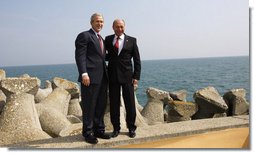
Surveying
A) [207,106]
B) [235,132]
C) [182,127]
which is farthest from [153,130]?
[207,106]

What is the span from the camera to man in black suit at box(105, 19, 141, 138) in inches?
147

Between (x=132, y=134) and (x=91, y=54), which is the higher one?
(x=91, y=54)

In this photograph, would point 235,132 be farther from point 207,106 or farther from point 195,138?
point 207,106

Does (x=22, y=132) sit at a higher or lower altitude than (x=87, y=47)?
lower

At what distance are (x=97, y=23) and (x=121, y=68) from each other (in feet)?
1.89

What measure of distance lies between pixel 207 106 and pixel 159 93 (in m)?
1.98

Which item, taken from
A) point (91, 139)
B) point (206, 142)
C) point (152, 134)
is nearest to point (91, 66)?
point (91, 139)

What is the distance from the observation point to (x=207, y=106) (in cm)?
612

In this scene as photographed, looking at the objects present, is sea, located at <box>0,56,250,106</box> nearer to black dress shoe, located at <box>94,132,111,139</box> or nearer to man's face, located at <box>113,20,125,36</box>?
man's face, located at <box>113,20,125,36</box>

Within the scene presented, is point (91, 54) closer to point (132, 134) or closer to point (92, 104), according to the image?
point (92, 104)

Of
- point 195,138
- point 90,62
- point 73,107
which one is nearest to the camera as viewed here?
point 90,62

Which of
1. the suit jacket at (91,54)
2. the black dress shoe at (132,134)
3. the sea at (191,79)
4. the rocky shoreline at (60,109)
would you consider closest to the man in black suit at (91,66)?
the suit jacket at (91,54)

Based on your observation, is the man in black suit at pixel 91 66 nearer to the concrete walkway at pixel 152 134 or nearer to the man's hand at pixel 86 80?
the man's hand at pixel 86 80

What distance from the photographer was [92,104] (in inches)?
143
